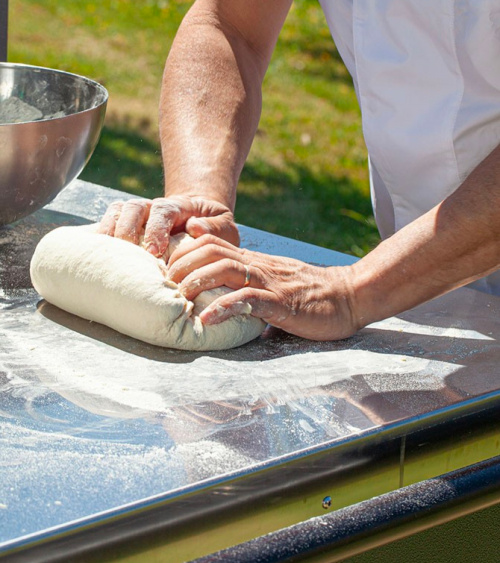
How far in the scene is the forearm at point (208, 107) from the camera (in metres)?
1.85

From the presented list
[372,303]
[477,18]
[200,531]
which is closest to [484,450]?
[372,303]

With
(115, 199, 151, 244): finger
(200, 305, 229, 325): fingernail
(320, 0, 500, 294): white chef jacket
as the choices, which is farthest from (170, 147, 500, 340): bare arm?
(320, 0, 500, 294): white chef jacket

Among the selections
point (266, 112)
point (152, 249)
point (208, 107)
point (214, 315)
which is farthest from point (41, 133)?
point (266, 112)

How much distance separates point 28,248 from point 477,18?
1037 mm

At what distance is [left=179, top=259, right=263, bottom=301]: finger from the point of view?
1.46 meters

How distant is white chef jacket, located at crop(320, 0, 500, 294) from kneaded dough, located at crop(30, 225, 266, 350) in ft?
1.98

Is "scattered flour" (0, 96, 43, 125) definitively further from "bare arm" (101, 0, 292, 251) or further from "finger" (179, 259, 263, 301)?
"finger" (179, 259, 263, 301)

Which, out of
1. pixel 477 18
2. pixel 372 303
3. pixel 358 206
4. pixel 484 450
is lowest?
pixel 358 206

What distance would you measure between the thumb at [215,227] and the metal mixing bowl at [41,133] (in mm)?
324

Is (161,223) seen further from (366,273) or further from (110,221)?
(366,273)

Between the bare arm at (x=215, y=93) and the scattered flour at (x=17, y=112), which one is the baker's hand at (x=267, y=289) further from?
the scattered flour at (x=17, y=112)

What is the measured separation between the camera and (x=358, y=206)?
543cm

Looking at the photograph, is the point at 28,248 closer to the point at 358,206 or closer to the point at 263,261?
the point at 263,261

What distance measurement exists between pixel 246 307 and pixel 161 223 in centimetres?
27
